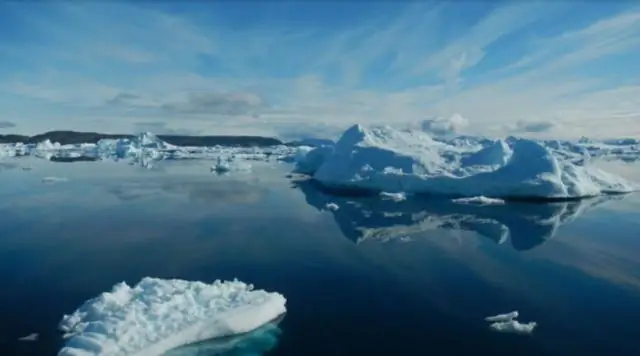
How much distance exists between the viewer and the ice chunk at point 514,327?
7375 millimetres

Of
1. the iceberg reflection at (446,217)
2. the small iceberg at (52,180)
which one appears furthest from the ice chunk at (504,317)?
the small iceberg at (52,180)

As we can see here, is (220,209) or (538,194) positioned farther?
(538,194)

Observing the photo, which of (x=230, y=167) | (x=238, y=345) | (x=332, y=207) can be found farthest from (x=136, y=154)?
(x=238, y=345)

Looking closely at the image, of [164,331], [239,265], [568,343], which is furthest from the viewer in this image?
[239,265]

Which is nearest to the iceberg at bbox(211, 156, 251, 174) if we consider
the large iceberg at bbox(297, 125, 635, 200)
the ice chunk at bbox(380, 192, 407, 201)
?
the large iceberg at bbox(297, 125, 635, 200)

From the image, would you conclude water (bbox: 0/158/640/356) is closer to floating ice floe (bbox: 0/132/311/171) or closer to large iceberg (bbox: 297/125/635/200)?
large iceberg (bbox: 297/125/635/200)

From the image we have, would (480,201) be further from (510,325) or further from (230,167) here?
(230,167)

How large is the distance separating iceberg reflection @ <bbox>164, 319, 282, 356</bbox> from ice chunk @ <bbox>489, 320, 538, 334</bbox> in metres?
2.87

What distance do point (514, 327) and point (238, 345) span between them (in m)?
3.58

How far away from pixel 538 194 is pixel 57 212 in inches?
604

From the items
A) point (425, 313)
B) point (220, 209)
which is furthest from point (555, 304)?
point (220, 209)

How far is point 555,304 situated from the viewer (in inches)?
337

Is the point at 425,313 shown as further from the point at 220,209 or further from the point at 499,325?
the point at 220,209

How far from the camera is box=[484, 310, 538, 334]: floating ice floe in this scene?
24.2 ft
